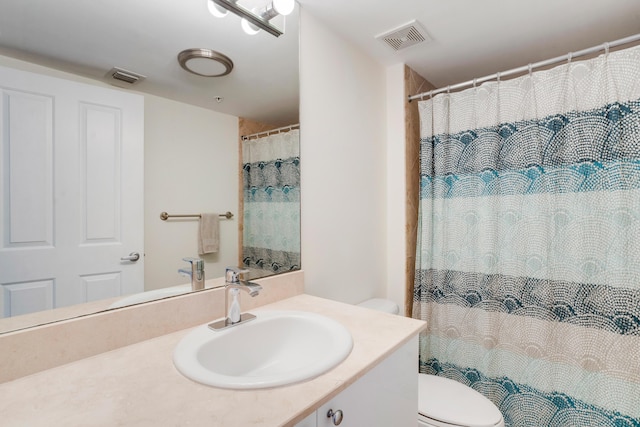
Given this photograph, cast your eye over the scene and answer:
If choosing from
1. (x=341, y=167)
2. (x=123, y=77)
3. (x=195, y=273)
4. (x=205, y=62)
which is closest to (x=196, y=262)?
(x=195, y=273)

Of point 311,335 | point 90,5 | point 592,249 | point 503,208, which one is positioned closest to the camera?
point 90,5

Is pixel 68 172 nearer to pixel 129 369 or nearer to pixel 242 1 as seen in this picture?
pixel 129 369

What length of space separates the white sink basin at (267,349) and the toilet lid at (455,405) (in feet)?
2.30

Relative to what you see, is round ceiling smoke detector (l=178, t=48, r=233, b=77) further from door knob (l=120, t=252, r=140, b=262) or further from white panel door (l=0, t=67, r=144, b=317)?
door knob (l=120, t=252, r=140, b=262)

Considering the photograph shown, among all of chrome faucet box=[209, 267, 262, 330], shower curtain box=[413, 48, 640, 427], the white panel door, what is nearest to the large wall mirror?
the white panel door

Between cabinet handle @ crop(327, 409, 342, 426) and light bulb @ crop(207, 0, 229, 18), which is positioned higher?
light bulb @ crop(207, 0, 229, 18)

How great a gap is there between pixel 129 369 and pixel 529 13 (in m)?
2.12

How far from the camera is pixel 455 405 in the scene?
134 centimetres

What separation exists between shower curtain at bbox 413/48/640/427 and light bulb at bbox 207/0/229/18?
4.22 ft

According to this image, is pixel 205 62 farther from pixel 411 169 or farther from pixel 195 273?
pixel 411 169

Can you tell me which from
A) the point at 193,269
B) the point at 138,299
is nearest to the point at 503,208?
the point at 193,269

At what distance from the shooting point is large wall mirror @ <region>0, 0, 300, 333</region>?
75 cm

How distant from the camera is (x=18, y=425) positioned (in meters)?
0.55

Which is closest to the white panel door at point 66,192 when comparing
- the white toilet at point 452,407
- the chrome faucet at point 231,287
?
the chrome faucet at point 231,287
